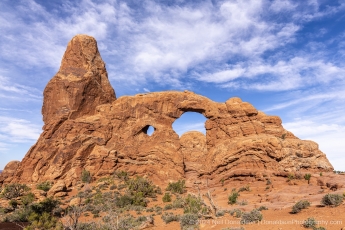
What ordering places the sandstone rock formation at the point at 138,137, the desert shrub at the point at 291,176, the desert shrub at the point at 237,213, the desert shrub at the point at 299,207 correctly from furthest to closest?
1. the sandstone rock formation at the point at 138,137
2. the desert shrub at the point at 291,176
3. the desert shrub at the point at 237,213
4. the desert shrub at the point at 299,207

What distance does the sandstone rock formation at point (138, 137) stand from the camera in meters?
29.6

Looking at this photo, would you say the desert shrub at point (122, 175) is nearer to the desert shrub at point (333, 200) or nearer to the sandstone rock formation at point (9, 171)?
the sandstone rock formation at point (9, 171)

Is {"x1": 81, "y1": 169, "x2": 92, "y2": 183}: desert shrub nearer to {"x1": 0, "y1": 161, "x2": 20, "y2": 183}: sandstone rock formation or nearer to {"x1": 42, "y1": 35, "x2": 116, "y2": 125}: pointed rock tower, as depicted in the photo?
{"x1": 42, "y1": 35, "x2": 116, "y2": 125}: pointed rock tower

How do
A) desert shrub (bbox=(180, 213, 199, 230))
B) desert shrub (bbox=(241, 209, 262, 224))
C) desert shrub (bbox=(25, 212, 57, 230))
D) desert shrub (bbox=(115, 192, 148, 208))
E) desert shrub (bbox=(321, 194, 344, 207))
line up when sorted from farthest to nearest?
desert shrub (bbox=(115, 192, 148, 208)) → desert shrub (bbox=(25, 212, 57, 230)) → desert shrub (bbox=(321, 194, 344, 207)) → desert shrub (bbox=(180, 213, 199, 230)) → desert shrub (bbox=(241, 209, 262, 224))

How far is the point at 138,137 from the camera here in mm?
34000

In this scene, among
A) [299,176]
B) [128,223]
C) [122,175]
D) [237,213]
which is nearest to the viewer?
[128,223]

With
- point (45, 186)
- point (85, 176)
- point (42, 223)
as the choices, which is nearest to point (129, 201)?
point (42, 223)

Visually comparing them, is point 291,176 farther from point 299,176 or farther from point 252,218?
point 252,218

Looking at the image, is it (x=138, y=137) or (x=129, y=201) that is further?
(x=138, y=137)

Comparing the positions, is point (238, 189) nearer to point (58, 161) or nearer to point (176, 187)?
point (176, 187)

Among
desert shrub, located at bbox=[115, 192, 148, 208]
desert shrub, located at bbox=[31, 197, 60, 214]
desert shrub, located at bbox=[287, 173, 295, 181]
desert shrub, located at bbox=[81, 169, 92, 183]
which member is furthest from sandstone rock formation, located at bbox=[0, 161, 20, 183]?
desert shrub, located at bbox=[287, 173, 295, 181]

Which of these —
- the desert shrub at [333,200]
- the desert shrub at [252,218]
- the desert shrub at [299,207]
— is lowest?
the desert shrub at [252,218]

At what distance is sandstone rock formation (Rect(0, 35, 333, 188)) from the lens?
2964 cm

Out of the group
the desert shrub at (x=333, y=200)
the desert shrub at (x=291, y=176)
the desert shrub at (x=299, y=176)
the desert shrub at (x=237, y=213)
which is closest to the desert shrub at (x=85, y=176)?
the desert shrub at (x=237, y=213)
